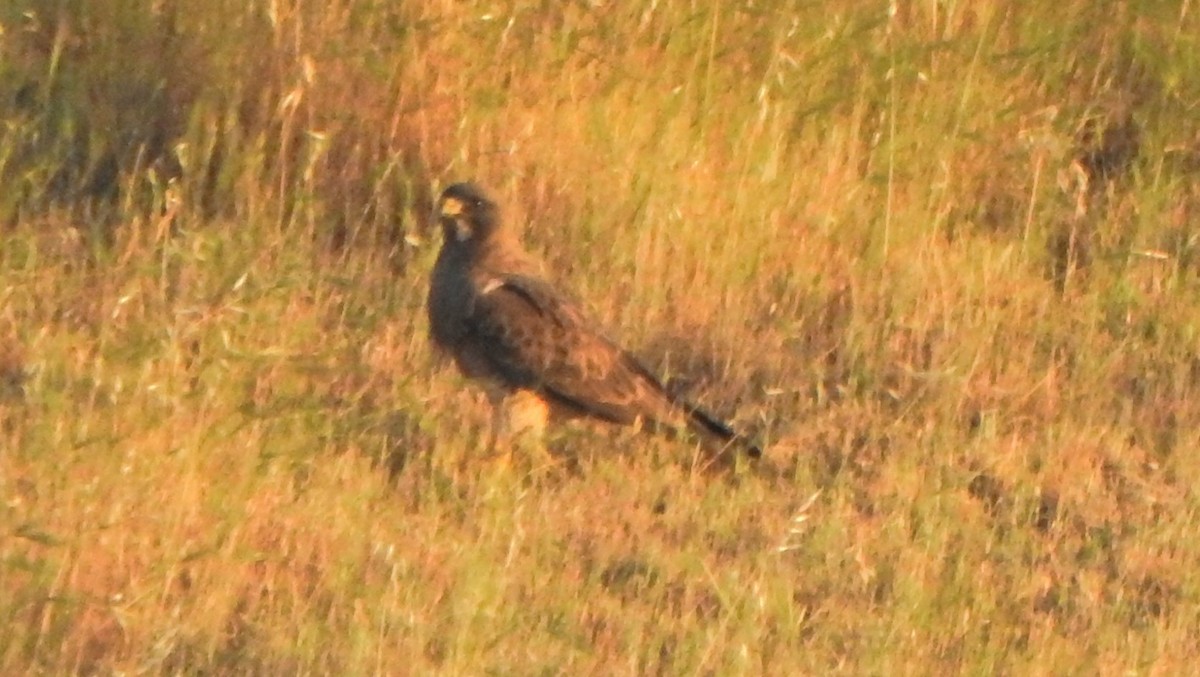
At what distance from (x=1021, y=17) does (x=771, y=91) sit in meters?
1.10

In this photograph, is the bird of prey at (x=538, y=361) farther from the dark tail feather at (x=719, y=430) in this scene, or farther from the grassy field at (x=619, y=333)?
the grassy field at (x=619, y=333)

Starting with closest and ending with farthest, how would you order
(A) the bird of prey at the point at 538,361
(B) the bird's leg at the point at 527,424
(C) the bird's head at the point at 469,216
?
(B) the bird's leg at the point at 527,424 → (A) the bird of prey at the point at 538,361 → (C) the bird's head at the point at 469,216

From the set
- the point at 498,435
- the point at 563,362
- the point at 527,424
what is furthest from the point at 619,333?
the point at 498,435

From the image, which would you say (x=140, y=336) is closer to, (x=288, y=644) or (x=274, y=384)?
(x=274, y=384)

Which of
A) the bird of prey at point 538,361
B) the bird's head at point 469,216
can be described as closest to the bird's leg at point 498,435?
the bird of prey at point 538,361

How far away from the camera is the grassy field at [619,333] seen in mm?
5980

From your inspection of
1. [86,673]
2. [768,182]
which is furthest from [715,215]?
[86,673]

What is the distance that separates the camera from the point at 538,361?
7.30 m

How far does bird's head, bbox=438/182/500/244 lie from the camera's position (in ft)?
24.8

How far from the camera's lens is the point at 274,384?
7.06 m

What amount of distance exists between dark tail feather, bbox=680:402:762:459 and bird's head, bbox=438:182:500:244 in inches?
35.6

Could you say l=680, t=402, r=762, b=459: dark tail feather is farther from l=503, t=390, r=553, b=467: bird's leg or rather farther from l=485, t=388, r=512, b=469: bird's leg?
l=485, t=388, r=512, b=469: bird's leg

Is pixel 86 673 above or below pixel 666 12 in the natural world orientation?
below

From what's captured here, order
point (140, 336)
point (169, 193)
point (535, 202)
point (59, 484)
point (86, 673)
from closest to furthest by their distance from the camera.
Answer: point (86, 673) → point (59, 484) → point (140, 336) → point (169, 193) → point (535, 202)
